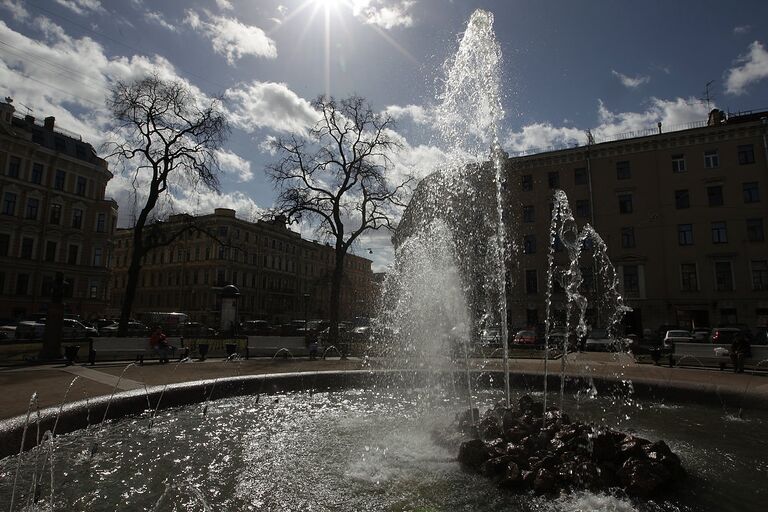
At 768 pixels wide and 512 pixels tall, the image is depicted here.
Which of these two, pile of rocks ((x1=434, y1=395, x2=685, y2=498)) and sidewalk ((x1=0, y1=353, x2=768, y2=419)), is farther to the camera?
sidewalk ((x1=0, y1=353, x2=768, y2=419))

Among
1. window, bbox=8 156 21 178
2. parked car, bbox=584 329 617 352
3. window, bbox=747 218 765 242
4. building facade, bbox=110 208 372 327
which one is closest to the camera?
parked car, bbox=584 329 617 352

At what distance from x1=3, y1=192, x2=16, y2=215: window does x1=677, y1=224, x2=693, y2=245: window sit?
5925 cm

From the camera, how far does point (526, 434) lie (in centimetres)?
611

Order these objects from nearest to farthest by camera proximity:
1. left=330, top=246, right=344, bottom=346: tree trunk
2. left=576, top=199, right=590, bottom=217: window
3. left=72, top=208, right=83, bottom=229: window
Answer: left=330, top=246, right=344, bottom=346: tree trunk → left=576, top=199, right=590, bottom=217: window → left=72, top=208, right=83, bottom=229: window

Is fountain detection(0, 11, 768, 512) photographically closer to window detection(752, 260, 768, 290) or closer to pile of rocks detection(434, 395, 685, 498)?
pile of rocks detection(434, 395, 685, 498)

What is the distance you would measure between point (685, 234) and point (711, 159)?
6.28 meters

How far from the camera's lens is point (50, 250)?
46938 mm

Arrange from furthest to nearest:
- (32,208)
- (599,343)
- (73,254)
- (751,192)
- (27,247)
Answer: (73,254), (32,208), (27,247), (751,192), (599,343)

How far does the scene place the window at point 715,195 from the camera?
122 feet

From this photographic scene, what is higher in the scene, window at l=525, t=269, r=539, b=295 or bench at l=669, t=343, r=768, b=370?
window at l=525, t=269, r=539, b=295

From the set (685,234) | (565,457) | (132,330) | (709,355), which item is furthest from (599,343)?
(132,330)

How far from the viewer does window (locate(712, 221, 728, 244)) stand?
3666 centimetres

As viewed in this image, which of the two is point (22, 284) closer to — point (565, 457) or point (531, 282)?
point (531, 282)

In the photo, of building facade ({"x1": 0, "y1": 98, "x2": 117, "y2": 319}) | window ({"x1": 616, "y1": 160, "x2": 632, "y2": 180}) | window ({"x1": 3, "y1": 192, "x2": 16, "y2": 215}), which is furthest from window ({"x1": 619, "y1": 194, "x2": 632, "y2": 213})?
window ({"x1": 3, "y1": 192, "x2": 16, "y2": 215})
